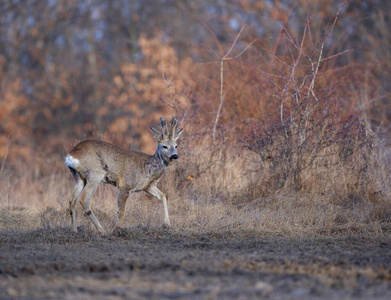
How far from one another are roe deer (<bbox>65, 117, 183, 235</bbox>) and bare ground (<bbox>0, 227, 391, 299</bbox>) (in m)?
0.94

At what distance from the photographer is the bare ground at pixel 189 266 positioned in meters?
4.86

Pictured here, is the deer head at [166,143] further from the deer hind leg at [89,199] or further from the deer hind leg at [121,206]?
the deer hind leg at [89,199]

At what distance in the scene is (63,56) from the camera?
31203 millimetres

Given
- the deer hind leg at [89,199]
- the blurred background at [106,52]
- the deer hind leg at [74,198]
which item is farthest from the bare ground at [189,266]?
the blurred background at [106,52]

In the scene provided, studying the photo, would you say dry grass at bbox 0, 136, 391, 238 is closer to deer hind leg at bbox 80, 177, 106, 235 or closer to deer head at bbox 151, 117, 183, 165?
deer hind leg at bbox 80, 177, 106, 235

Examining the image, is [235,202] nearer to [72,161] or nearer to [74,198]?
[74,198]

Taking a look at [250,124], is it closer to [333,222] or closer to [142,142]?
[333,222]

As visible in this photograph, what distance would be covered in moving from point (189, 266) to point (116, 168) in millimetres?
4059

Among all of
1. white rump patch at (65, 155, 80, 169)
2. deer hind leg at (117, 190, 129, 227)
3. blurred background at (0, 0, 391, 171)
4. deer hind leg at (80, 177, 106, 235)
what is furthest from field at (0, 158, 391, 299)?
blurred background at (0, 0, 391, 171)

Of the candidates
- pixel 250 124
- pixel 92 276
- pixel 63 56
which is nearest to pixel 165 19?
pixel 63 56

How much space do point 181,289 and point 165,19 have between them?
27.9 meters

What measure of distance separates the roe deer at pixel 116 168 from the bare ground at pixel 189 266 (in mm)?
942

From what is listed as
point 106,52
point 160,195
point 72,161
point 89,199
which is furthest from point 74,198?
point 106,52

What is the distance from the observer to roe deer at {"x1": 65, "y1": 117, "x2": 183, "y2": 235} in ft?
30.3
